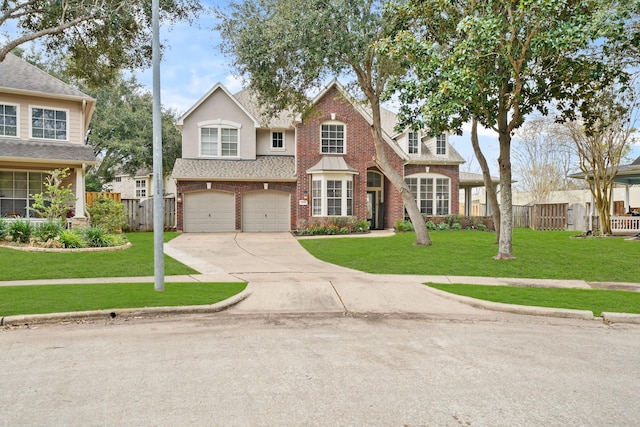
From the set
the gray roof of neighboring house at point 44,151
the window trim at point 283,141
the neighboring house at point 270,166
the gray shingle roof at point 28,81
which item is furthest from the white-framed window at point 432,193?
the gray shingle roof at point 28,81

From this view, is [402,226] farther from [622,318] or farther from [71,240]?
[622,318]

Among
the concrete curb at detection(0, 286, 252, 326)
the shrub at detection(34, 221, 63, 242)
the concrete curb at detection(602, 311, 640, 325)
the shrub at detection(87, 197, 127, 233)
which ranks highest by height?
the shrub at detection(87, 197, 127, 233)

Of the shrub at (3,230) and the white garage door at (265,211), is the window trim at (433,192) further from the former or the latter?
the shrub at (3,230)

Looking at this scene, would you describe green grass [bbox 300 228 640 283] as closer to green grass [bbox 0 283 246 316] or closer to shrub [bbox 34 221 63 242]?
green grass [bbox 0 283 246 316]

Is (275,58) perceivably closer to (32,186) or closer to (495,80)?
(495,80)

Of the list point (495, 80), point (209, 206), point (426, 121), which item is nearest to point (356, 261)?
point (426, 121)

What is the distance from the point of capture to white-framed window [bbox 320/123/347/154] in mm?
24522

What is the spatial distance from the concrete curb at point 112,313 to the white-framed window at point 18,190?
14817 millimetres

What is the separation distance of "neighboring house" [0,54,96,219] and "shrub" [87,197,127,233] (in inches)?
33.9

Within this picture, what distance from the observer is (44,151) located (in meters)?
19.1

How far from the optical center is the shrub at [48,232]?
1540 centimetres

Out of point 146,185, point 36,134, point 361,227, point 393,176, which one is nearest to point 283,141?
point 361,227

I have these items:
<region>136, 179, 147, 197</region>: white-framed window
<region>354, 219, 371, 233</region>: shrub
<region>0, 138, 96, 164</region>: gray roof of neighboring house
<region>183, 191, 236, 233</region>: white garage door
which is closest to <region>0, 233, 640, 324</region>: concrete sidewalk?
<region>0, 138, 96, 164</region>: gray roof of neighboring house

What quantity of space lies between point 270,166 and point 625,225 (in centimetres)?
1896
